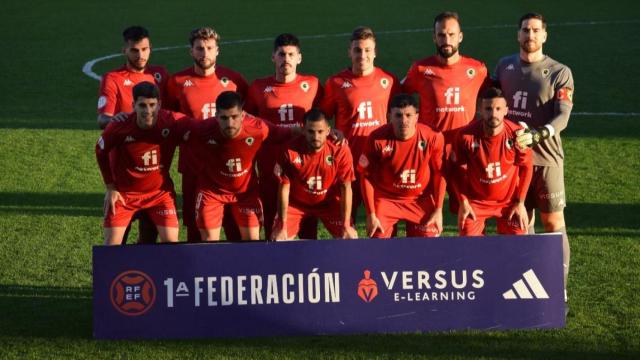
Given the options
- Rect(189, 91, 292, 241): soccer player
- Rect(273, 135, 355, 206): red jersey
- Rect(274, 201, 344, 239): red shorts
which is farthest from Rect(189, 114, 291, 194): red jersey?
Rect(274, 201, 344, 239): red shorts

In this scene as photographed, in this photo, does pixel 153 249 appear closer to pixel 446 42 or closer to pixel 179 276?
pixel 179 276

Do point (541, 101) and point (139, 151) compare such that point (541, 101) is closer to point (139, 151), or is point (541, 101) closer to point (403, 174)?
point (403, 174)

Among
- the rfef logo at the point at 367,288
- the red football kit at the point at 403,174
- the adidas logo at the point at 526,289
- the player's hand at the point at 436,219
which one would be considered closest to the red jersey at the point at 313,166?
the red football kit at the point at 403,174

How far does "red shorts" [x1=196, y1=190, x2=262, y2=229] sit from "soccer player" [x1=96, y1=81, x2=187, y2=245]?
0.27 metres

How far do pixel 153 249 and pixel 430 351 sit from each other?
207 centimetres

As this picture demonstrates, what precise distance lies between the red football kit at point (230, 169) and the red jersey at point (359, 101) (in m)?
0.68

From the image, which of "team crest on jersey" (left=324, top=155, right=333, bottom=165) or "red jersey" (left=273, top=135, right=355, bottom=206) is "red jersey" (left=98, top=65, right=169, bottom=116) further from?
"team crest on jersey" (left=324, top=155, right=333, bottom=165)

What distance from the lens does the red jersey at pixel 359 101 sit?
9.32 meters

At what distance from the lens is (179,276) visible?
793 cm

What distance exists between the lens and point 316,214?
9.17 meters

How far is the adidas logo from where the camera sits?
8094 millimetres

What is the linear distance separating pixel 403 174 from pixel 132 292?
2.38 meters

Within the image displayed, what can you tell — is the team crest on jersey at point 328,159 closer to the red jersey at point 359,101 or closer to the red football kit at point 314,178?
the red football kit at point 314,178

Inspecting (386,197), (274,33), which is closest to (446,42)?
(386,197)
